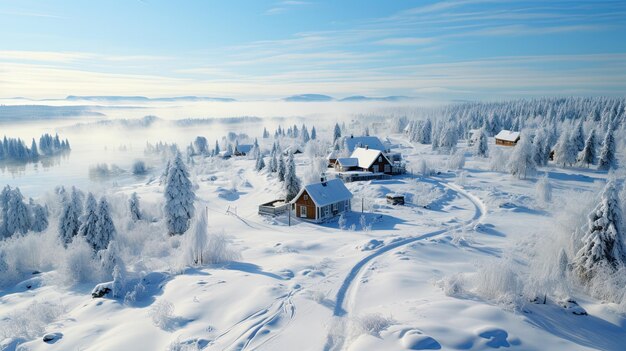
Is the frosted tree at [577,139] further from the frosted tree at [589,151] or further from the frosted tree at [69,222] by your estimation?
the frosted tree at [69,222]

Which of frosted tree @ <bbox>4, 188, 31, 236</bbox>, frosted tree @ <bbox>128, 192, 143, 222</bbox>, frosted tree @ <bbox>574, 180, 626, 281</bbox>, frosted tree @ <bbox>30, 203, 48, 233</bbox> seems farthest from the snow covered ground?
frosted tree @ <bbox>30, 203, 48, 233</bbox>

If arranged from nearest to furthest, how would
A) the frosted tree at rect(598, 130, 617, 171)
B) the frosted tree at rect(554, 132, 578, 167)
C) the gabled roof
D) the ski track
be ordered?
the ski track < the gabled roof < the frosted tree at rect(598, 130, 617, 171) < the frosted tree at rect(554, 132, 578, 167)

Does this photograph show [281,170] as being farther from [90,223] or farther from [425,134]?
[425,134]

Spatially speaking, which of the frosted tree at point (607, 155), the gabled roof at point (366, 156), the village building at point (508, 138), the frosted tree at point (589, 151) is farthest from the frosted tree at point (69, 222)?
the village building at point (508, 138)

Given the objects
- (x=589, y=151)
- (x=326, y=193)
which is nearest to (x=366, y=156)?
(x=326, y=193)

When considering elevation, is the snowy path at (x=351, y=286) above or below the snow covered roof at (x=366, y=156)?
below

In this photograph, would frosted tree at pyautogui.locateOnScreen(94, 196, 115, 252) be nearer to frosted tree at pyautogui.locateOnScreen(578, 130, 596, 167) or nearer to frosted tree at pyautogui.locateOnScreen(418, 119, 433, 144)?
frosted tree at pyautogui.locateOnScreen(578, 130, 596, 167)
